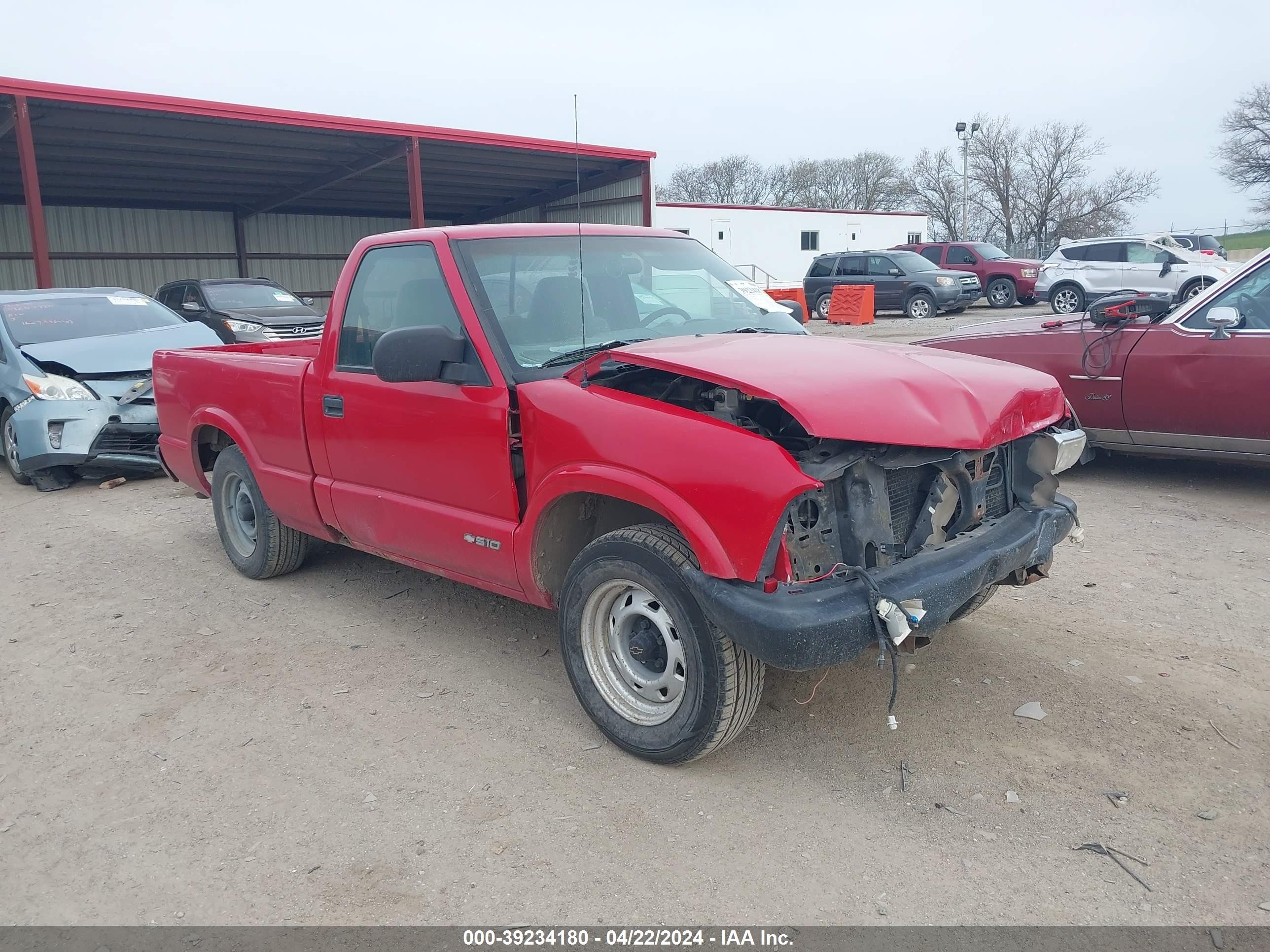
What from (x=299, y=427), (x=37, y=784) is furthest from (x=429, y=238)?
(x=37, y=784)

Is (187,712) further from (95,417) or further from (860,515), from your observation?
(95,417)

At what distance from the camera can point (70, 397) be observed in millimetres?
8195

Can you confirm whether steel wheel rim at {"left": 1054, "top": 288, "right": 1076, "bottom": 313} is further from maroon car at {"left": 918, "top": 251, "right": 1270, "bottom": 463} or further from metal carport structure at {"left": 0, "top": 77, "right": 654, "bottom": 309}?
maroon car at {"left": 918, "top": 251, "right": 1270, "bottom": 463}

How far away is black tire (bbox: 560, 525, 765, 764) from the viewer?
3.07 m

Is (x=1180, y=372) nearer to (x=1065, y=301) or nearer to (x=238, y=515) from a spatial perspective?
(x=238, y=515)

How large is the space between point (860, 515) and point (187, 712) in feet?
9.32

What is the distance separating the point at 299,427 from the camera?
4.80 meters

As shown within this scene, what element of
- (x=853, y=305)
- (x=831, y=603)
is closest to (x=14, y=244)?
(x=853, y=305)

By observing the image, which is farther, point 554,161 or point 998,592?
point 554,161

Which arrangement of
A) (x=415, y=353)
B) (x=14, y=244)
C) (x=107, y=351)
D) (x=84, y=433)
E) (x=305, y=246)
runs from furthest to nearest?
1. (x=305, y=246)
2. (x=14, y=244)
3. (x=107, y=351)
4. (x=84, y=433)
5. (x=415, y=353)

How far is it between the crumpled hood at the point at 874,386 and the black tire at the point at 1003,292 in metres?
22.8

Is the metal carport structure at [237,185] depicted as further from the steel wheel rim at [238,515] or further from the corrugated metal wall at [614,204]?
the steel wheel rim at [238,515]

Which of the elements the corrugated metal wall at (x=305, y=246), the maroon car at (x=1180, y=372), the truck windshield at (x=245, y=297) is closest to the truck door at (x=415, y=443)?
the maroon car at (x=1180, y=372)

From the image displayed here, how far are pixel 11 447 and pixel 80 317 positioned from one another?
1.57 m
